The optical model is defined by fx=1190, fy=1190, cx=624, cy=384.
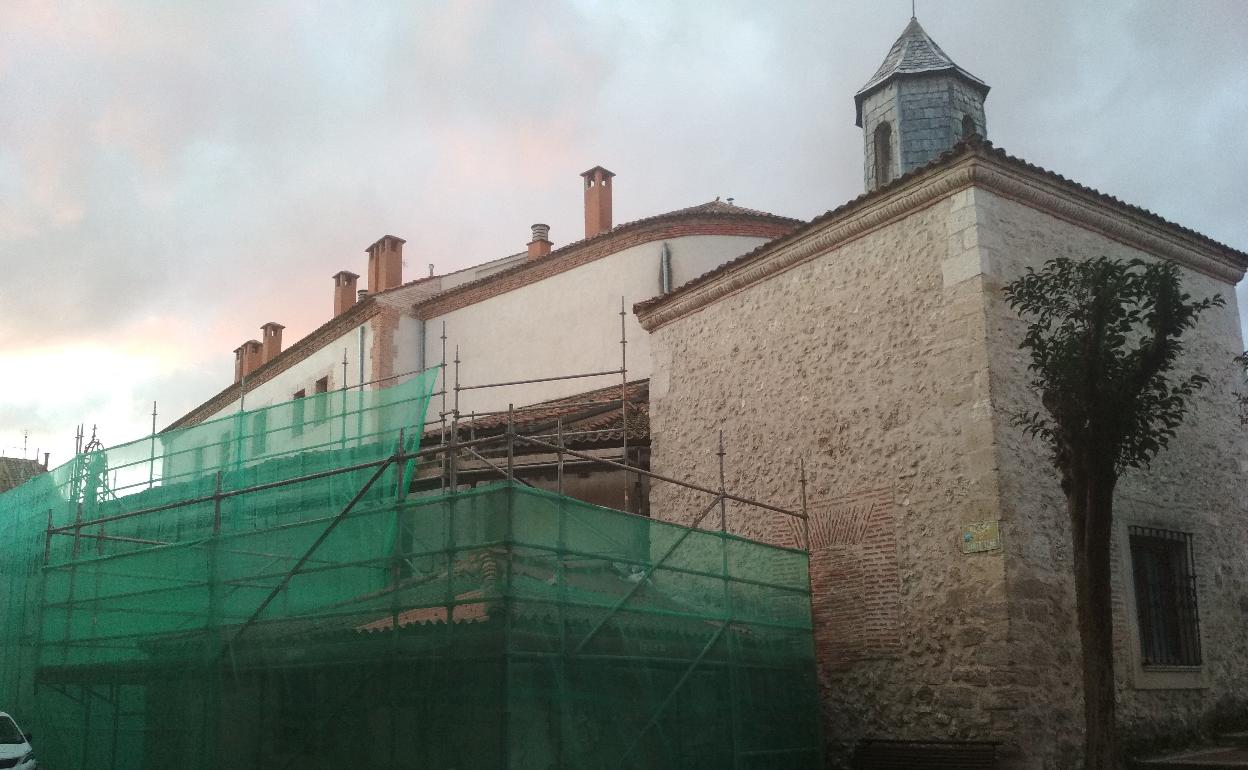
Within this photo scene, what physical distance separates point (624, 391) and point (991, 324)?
5.86 meters

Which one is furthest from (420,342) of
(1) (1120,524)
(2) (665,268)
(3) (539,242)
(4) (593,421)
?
(1) (1120,524)

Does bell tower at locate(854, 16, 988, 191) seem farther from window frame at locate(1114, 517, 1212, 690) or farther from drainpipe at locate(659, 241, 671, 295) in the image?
window frame at locate(1114, 517, 1212, 690)

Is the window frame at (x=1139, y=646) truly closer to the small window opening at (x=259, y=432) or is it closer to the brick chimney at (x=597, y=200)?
the small window opening at (x=259, y=432)

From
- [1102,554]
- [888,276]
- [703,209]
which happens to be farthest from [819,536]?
[703,209]

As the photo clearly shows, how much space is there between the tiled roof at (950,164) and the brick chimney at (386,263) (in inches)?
499

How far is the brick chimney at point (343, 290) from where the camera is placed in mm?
28062

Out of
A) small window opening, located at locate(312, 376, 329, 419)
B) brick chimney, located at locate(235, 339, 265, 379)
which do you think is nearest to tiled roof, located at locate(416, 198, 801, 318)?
small window opening, located at locate(312, 376, 329, 419)

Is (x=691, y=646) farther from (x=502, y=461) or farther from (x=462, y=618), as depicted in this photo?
(x=502, y=461)

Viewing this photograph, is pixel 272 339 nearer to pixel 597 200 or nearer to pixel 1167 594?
pixel 597 200

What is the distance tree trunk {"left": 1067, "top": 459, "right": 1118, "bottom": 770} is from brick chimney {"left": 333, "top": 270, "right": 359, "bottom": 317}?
2177cm

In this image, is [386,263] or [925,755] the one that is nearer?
[925,755]

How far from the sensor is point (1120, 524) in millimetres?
10766

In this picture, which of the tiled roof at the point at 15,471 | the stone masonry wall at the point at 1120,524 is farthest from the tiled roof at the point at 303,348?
the stone masonry wall at the point at 1120,524

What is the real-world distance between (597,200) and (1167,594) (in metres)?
13.8
